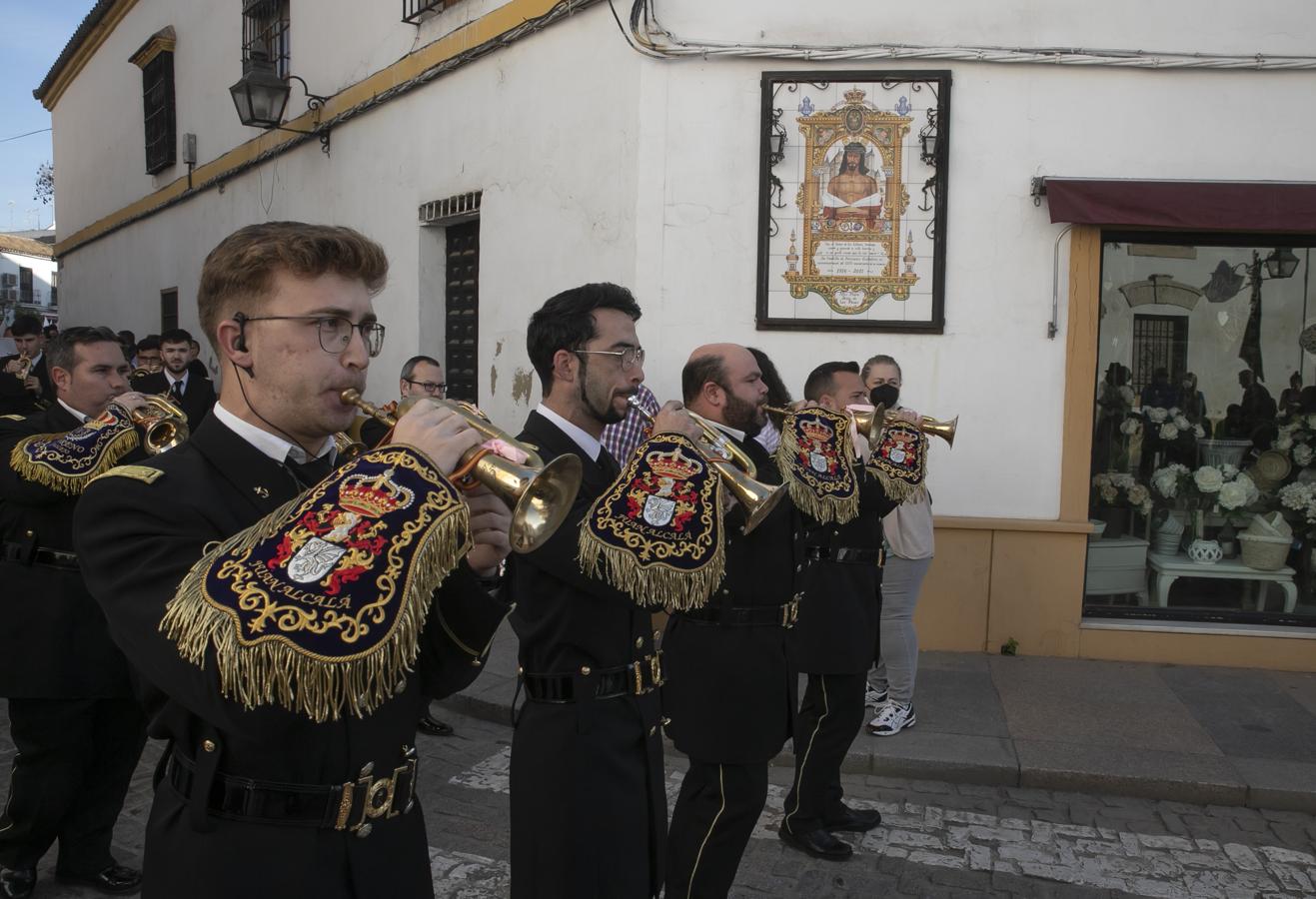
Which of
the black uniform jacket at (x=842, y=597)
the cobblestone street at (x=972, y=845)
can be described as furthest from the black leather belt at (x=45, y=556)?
the black uniform jacket at (x=842, y=597)

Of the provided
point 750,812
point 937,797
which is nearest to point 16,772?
point 750,812

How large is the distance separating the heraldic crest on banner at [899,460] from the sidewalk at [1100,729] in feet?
4.86

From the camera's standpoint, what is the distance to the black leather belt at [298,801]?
1798mm

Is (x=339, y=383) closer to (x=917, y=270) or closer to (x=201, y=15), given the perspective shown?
(x=917, y=270)

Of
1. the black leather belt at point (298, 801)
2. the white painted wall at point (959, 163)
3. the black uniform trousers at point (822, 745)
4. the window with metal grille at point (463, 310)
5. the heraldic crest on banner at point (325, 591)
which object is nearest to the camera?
the heraldic crest on banner at point (325, 591)

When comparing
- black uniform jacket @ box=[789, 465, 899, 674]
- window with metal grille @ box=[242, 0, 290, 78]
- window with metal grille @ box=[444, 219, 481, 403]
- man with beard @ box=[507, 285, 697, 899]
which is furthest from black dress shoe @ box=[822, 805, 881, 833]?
window with metal grille @ box=[242, 0, 290, 78]

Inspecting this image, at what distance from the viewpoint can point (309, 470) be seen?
1933 millimetres

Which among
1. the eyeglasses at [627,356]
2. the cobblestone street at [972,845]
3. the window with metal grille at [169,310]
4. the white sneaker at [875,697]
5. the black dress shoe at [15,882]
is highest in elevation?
the window with metal grille at [169,310]

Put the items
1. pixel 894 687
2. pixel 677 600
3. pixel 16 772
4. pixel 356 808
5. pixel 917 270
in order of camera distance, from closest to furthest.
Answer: pixel 356 808 < pixel 677 600 < pixel 16 772 < pixel 894 687 < pixel 917 270

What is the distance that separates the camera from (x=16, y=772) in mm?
3799

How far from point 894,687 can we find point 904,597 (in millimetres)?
479

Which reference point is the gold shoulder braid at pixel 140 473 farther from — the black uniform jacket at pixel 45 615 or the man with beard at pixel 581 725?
the black uniform jacket at pixel 45 615

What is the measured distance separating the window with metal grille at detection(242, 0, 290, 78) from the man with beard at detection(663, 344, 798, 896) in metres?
9.94

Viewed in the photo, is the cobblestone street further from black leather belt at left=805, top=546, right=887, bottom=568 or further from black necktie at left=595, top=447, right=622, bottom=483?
black necktie at left=595, top=447, right=622, bottom=483
